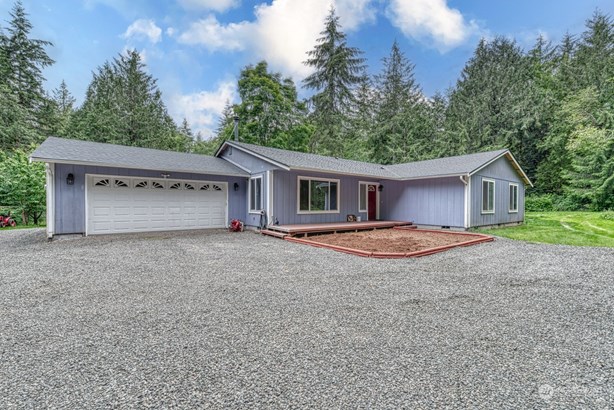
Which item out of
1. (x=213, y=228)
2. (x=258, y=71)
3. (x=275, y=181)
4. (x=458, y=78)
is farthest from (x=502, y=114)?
(x=213, y=228)

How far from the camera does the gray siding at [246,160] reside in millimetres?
10855

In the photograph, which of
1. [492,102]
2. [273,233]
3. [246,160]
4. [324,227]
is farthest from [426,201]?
[492,102]

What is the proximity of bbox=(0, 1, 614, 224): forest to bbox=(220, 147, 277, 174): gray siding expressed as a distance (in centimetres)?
833

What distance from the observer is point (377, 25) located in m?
21.0

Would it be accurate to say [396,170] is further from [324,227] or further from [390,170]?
[324,227]

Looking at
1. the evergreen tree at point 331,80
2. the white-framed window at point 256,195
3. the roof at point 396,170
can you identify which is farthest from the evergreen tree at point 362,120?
the white-framed window at point 256,195

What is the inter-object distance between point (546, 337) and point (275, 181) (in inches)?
338

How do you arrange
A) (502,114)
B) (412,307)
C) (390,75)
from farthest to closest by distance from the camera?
(390,75)
(502,114)
(412,307)

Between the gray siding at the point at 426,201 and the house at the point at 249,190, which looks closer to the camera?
the house at the point at 249,190

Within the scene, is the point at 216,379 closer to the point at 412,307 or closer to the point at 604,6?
the point at 412,307

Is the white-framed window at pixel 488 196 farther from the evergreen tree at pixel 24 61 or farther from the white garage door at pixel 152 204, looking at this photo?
the evergreen tree at pixel 24 61

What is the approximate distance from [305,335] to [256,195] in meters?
8.73

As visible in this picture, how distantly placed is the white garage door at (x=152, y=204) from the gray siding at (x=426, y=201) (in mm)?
7108

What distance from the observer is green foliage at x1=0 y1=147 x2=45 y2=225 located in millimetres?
12492
